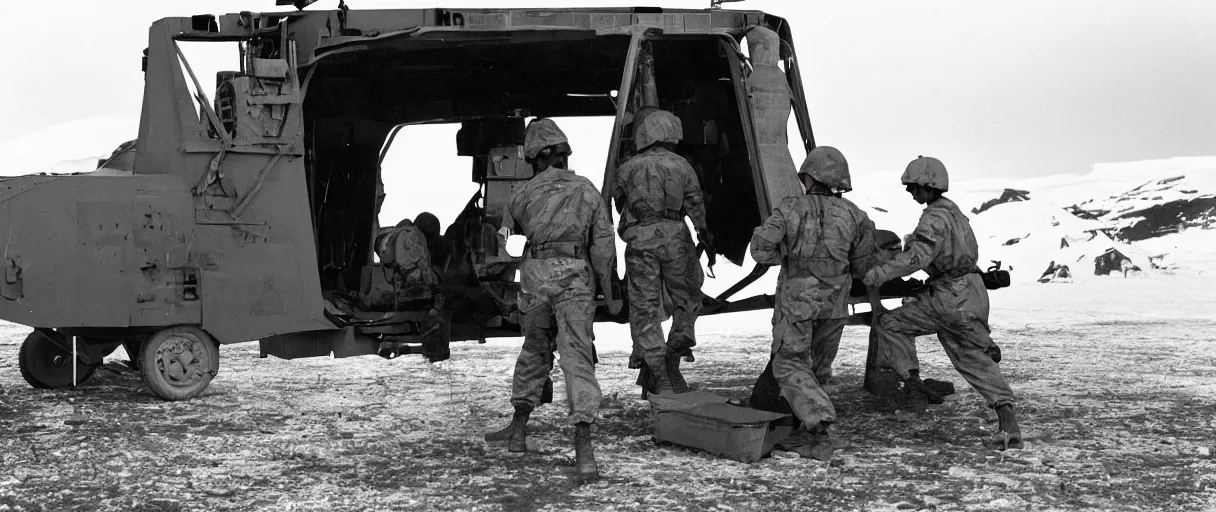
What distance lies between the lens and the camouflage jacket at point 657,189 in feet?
24.7

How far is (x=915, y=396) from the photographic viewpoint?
7.59 metres

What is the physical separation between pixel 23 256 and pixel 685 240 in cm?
408

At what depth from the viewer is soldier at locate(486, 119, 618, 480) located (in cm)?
619

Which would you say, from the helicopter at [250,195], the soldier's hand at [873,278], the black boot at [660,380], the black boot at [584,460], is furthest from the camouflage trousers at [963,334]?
the black boot at [584,460]

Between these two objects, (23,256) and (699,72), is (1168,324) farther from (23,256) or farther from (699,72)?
(23,256)

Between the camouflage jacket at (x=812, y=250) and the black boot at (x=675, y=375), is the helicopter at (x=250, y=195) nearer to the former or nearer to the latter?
the black boot at (x=675, y=375)

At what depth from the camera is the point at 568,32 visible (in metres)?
8.21

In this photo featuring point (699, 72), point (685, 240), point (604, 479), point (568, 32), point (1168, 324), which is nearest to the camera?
point (604, 479)

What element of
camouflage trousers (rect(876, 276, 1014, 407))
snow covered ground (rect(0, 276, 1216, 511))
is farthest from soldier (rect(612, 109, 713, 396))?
camouflage trousers (rect(876, 276, 1014, 407))

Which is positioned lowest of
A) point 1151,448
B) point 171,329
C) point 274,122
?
point 1151,448

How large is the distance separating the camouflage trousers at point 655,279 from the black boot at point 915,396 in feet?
4.30

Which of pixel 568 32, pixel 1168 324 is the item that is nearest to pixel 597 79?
pixel 568 32

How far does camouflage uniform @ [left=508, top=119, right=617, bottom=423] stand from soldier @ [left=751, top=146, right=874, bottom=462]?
84 cm

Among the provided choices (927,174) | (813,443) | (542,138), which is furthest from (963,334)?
(542,138)
